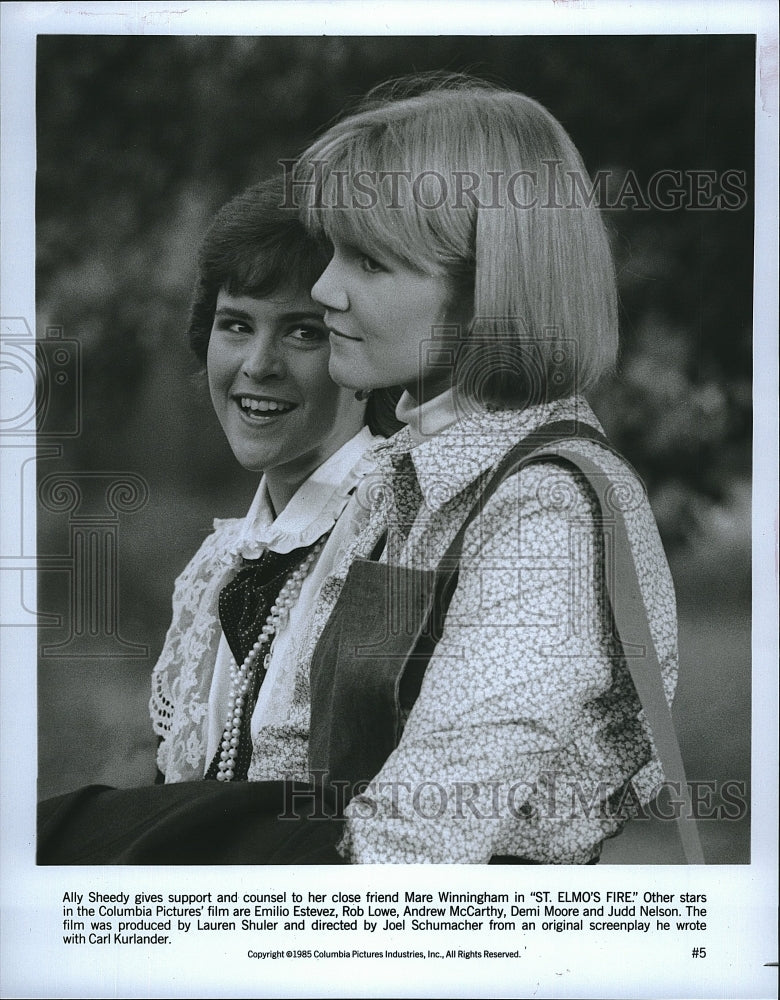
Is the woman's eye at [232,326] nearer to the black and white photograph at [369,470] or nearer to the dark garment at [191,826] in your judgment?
the black and white photograph at [369,470]

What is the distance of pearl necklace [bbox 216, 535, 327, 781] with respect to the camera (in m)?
2.79

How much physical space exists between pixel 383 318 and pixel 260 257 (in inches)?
12.9

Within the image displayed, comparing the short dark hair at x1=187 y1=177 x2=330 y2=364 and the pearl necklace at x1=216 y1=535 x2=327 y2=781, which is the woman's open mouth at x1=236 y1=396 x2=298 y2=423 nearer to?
the short dark hair at x1=187 y1=177 x2=330 y2=364

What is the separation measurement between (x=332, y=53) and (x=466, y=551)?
120 centimetres

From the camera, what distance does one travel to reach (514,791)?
270cm

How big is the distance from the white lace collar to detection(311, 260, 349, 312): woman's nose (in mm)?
291

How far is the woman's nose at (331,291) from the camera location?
274 centimetres

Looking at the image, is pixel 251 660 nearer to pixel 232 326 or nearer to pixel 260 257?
pixel 232 326

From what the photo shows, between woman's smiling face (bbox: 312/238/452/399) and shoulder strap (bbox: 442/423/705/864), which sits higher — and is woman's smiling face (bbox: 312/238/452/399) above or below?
above

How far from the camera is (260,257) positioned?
9.17ft
